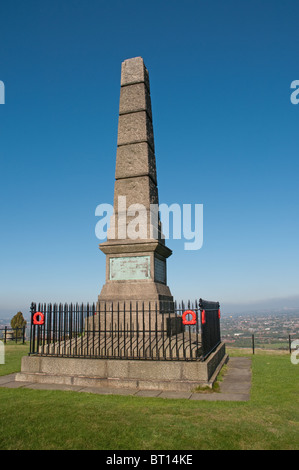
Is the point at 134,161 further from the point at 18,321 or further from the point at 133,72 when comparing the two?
the point at 18,321

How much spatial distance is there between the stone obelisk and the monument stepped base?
227 centimetres

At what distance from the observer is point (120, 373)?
7695 millimetres

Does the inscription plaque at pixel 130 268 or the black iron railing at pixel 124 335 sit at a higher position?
the inscription plaque at pixel 130 268

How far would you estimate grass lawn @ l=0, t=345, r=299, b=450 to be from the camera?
13.8 ft

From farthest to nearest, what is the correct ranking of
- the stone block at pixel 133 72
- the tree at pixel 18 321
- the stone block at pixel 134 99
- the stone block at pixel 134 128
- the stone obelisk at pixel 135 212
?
the tree at pixel 18 321 < the stone block at pixel 133 72 < the stone block at pixel 134 99 < the stone block at pixel 134 128 < the stone obelisk at pixel 135 212

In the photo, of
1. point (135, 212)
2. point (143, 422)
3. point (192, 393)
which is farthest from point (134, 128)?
point (143, 422)

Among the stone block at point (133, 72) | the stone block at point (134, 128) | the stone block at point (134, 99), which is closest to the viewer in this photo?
the stone block at point (134, 128)

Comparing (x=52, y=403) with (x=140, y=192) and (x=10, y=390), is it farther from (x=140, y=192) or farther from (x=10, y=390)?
(x=140, y=192)

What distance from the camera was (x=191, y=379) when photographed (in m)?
7.30

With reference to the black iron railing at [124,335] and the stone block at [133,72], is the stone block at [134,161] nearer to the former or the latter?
the stone block at [133,72]

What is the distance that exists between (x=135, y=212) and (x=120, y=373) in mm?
5013

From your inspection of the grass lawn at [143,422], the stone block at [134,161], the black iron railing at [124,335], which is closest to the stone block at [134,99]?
the stone block at [134,161]

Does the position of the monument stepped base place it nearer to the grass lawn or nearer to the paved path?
the paved path

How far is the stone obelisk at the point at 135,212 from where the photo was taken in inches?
399
